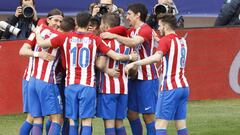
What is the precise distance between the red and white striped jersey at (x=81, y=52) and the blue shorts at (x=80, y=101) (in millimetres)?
78

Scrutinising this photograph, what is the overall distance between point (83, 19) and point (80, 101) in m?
1.07

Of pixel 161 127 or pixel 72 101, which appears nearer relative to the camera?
pixel 72 101

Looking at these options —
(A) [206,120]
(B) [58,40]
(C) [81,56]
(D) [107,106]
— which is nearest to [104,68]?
(C) [81,56]

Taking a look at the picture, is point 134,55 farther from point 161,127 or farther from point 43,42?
point 43,42

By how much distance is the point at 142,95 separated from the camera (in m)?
12.2

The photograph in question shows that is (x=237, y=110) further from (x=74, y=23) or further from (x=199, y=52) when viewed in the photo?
(x=74, y=23)

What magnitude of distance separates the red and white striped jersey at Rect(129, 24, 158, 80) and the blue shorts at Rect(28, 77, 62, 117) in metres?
1.23

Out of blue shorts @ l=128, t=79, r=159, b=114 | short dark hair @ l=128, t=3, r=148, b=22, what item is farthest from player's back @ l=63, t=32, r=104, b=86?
blue shorts @ l=128, t=79, r=159, b=114

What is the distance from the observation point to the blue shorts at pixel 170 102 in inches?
452

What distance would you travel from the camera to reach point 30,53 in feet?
38.8

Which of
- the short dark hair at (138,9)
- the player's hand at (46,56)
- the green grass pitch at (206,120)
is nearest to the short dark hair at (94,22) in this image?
the short dark hair at (138,9)

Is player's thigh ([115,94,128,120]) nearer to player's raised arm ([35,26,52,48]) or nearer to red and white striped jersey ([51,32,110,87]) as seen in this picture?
red and white striped jersey ([51,32,110,87])

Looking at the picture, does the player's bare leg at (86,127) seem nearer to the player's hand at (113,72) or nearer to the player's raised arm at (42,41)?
the player's hand at (113,72)

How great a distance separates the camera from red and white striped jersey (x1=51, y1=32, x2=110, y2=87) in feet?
37.2
